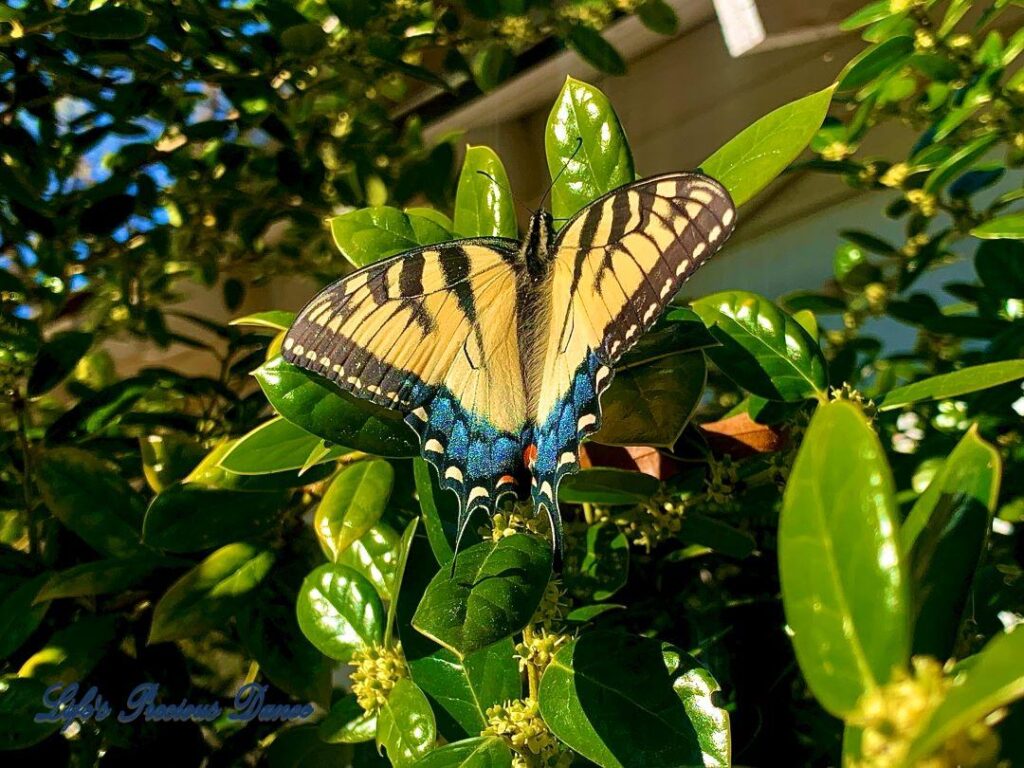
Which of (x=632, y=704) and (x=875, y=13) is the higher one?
(x=875, y=13)

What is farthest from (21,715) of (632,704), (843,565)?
(843,565)

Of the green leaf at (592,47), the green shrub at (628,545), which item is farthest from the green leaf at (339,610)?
the green leaf at (592,47)

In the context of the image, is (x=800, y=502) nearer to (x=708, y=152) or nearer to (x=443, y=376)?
(x=443, y=376)

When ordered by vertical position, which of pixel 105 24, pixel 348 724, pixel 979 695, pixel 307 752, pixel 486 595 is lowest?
pixel 307 752

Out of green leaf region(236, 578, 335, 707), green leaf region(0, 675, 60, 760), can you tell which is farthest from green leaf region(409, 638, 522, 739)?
green leaf region(0, 675, 60, 760)

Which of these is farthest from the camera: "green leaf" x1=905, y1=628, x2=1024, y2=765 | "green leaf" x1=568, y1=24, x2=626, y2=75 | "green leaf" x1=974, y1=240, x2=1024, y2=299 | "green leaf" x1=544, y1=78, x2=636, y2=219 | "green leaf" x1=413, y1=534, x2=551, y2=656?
"green leaf" x1=568, y1=24, x2=626, y2=75

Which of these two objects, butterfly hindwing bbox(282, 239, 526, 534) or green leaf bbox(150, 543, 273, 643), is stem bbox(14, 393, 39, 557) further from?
butterfly hindwing bbox(282, 239, 526, 534)

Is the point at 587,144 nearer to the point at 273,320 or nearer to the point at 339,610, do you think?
the point at 273,320
